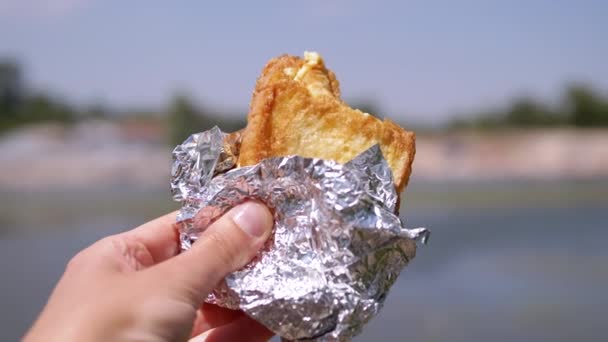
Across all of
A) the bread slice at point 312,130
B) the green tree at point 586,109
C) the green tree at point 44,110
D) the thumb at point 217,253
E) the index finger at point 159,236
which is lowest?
the green tree at point 44,110

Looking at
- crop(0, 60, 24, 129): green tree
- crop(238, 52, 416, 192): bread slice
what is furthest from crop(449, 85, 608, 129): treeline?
crop(238, 52, 416, 192): bread slice

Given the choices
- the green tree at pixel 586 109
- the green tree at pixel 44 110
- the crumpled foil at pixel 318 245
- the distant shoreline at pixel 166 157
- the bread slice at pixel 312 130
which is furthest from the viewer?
the green tree at pixel 44 110

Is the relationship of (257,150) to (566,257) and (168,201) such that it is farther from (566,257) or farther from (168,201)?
(168,201)

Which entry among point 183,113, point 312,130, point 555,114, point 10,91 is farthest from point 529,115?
point 312,130

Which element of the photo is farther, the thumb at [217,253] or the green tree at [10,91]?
the green tree at [10,91]

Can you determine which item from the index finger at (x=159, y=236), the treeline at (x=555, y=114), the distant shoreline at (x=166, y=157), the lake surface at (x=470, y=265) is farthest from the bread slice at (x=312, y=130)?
the treeline at (x=555, y=114)

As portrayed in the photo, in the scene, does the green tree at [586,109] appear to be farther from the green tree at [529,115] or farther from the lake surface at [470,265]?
the lake surface at [470,265]

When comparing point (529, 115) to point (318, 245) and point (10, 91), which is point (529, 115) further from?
point (318, 245)

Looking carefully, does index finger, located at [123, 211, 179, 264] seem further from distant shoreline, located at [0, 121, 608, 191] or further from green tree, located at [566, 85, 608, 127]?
green tree, located at [566, 85, 608, 127]

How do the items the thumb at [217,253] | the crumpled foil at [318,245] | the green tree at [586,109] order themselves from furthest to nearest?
the green tree at [586,109], the crumpled foil at [318,245], the thumb at [217,253]
